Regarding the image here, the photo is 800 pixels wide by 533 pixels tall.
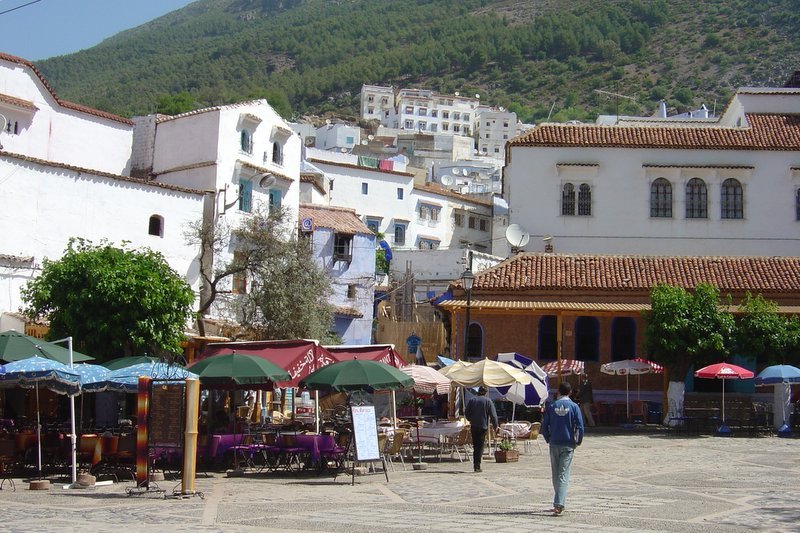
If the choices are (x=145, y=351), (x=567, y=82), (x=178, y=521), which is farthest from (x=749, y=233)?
(x=567, y=82)

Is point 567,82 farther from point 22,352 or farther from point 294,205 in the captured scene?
point 22,352

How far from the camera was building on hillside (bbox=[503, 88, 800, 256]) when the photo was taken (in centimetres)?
4434

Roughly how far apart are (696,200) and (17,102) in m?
26.6

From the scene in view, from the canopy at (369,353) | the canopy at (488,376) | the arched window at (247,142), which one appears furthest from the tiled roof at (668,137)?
the canopy at (369,353)

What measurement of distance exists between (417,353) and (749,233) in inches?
592

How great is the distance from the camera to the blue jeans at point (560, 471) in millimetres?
13789

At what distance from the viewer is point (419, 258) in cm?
5988

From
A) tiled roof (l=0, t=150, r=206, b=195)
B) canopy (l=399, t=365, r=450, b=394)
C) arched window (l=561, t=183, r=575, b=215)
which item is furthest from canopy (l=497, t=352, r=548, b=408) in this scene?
arched window (l=561, t=183, r=575, b=215)

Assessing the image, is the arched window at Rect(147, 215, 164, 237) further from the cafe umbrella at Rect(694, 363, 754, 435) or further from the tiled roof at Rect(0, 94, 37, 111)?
the cafe umbrella at Rect(694, 363, 754, 435)

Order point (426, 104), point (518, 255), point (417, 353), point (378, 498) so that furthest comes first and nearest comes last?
1. point (426, 104)
2. point (417, 353)
3. point (518, 255)
4. point (378, 498)

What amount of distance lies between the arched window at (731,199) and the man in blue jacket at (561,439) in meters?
32.6

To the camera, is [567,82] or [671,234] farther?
[567,82]

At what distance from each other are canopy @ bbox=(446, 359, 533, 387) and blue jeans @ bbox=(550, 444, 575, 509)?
27.8ft

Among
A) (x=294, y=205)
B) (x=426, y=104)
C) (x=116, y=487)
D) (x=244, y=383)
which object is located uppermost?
(x=426, y=104)
